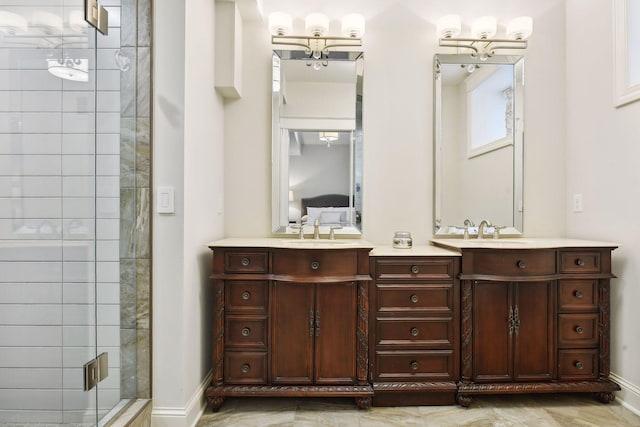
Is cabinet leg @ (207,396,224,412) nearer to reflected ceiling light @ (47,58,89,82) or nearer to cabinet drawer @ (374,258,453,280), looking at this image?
cabinet drawer @ (374,258,453,280)

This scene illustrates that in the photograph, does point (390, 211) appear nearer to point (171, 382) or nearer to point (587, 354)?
point (587, 354)

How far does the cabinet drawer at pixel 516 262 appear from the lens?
2035mm

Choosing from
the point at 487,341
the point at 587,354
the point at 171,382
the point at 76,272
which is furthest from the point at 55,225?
the point at 587,354

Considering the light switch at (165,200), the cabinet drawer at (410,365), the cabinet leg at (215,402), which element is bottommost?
the cabinet leg at (215,402)

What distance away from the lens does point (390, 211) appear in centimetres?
262

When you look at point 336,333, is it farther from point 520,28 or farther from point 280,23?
point 520,28

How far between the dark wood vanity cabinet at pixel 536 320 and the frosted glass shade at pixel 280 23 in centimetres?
186

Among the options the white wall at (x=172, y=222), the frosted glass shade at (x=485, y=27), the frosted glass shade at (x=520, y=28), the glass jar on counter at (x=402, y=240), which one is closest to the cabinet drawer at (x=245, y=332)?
the white wall at (x=172, y=222)

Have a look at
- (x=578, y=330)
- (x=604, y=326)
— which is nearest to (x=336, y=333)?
(x=578, y=330)

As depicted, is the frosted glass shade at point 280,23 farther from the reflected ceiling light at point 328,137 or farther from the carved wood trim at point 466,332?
the carved wood trim at point 466,332

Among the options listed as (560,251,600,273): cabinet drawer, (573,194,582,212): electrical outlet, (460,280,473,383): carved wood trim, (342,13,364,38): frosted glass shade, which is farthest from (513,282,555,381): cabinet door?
(342,13,364,38): frosted glass shade

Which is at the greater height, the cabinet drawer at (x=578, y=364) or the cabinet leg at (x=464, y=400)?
the cabinet drawer at (x=578, y=364)

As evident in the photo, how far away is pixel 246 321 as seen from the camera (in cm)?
200

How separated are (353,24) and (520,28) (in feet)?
3.81
